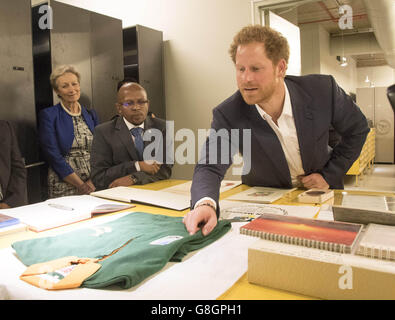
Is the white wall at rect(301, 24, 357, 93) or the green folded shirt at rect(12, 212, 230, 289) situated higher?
the white wall at rect(301, 24, 357, 93)

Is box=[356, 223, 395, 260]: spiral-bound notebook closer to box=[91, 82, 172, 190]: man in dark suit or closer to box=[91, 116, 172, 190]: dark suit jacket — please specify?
box=[91, 82, 172, 190]: man in dark suit

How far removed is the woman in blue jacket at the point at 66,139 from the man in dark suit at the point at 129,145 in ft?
2.29

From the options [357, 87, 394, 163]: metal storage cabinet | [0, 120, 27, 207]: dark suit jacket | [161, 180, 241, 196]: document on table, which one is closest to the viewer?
[161, 180, 241, 196]: document on table

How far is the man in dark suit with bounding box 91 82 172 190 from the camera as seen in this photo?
2.58 meters

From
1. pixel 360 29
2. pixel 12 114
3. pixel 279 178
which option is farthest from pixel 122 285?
pixel 360 29

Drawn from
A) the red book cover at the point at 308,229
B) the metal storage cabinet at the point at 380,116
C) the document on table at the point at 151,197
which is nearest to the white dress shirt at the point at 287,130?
A: the document on table at the point at 151,197

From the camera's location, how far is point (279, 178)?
1.87 m

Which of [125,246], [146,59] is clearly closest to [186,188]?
[125,246]

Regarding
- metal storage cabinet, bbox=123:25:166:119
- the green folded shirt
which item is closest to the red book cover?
the green folded shirt

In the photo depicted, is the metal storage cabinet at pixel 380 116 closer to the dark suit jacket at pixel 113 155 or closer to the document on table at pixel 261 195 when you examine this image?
the dark suit jacket at pixel 113 155

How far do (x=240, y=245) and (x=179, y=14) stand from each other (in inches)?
166

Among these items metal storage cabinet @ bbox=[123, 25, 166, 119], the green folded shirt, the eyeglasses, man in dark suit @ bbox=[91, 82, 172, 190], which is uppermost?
metal storage cabinet @ bbox=[123, 25, 166, 119]

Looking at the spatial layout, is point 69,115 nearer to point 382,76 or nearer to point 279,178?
point 279,178

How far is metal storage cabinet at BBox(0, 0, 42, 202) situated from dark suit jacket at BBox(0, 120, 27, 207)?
1.25ft
